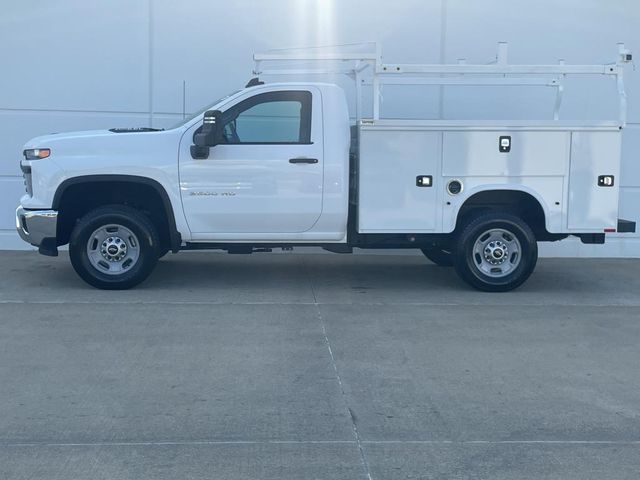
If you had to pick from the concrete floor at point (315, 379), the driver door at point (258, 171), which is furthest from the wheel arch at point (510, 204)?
the driver door at point (258, 171)

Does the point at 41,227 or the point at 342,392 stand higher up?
the point at 41,227

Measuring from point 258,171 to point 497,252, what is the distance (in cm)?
271

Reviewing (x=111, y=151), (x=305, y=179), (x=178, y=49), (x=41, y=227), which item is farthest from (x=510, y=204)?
(x=178, y=49)

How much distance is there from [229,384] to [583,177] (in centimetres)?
496

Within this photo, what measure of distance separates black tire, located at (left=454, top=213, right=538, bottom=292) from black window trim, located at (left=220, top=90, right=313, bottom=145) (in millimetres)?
1974

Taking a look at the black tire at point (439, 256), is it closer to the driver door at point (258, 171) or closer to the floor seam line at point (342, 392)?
the floor seam line at point (342, 392)

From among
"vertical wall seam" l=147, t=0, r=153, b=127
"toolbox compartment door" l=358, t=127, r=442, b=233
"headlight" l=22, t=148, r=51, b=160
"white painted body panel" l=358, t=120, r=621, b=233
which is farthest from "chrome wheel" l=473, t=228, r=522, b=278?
"vertical wall seam" l=147, t=0, r=153, b=127

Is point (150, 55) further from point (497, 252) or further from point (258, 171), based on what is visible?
point (497, 252)

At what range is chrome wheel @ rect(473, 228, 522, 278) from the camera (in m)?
10.0

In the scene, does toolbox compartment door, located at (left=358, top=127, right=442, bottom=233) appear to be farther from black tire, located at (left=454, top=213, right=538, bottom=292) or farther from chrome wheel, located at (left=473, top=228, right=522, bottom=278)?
chrome wheel, located at (left=473, top=228, right=522, bottom=278)

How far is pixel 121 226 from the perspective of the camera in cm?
963

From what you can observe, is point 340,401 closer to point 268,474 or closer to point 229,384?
point 229,384

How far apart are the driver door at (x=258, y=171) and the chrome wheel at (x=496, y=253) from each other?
1.83m

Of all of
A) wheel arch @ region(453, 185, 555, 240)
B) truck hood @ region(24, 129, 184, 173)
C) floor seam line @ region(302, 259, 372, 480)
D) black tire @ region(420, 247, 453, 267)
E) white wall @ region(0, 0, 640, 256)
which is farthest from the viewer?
white wall @ region(0, 0, 640, 256)
